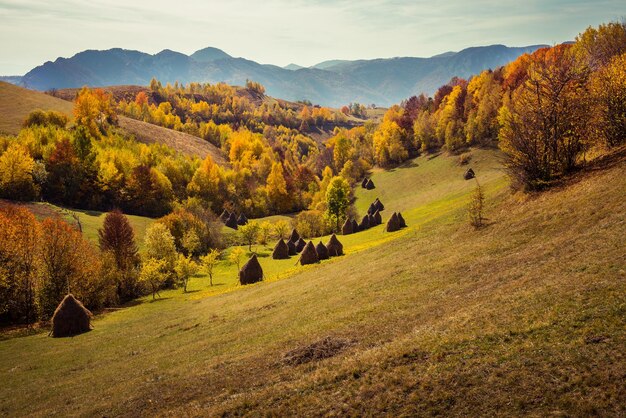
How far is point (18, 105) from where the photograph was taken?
145000 mm

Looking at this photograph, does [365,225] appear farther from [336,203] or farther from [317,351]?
[317,351]

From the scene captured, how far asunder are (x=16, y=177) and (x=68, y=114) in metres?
83.0

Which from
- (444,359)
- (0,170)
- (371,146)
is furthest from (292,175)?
(444,359)

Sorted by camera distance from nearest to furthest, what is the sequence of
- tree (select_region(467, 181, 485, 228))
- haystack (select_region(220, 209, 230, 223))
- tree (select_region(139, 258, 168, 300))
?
tree (select_region(467, 181, 485, 228))
tree (select_region(139, 258, 168, 300))
haystack (select_region(220, 209, 230, 223))

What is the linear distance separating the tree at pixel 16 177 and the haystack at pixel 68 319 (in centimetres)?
6228

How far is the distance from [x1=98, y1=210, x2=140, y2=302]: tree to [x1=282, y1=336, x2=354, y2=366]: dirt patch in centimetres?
5070

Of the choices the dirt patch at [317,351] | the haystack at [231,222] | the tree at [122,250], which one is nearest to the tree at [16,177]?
the tree at [122,250]

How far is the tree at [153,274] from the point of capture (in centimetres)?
5872

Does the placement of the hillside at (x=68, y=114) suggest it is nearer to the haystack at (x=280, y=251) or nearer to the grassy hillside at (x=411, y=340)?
the haystack at (x=280, y=251)

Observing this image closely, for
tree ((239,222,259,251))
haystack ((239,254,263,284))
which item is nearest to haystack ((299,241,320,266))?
haystack ((239,254,263,284))

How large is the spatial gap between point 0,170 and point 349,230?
258ft

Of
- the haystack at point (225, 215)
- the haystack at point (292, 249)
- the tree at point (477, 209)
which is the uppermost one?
the tree at point (477, 209)

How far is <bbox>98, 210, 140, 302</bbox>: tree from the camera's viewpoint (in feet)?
205

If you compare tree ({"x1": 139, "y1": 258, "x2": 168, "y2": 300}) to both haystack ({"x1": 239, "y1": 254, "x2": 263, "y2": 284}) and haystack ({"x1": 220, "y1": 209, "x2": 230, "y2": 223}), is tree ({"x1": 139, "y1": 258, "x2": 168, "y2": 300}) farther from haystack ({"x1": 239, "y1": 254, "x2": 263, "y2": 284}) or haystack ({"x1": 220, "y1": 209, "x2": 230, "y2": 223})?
haystack ({"x1": 220, "y1": 209, "x2": 230, "y2": 223})
